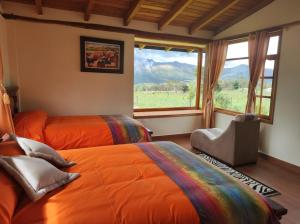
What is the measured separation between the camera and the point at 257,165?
3461 mm

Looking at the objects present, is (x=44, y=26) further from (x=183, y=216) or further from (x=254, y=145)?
(x=254, y=145)

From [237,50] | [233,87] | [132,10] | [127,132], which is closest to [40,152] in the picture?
[127,132]

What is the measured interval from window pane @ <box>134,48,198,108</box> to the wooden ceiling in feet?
2.63

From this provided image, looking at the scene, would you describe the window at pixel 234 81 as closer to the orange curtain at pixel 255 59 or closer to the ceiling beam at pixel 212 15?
the orange curtain at pixel 255 59

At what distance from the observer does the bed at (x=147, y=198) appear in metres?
1.12

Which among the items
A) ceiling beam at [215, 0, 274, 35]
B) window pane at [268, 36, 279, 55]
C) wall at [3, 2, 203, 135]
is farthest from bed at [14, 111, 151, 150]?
ceiling beam at [215, 0, 274, 35]

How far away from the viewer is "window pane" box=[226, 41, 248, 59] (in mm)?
4247

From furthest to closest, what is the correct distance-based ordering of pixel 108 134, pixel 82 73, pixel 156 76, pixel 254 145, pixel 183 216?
pixel 156 76 → pixel 82 73 → pixel 254 145 → pixel 108 134 → pixel 183 216

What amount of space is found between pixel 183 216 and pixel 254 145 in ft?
9.03

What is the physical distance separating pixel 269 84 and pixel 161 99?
231 centimetres

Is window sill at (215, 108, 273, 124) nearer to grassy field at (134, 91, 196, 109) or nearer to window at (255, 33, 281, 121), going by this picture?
window at (255, 33, 281, 121)

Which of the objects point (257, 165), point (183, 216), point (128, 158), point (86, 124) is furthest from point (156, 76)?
point (183, 216)

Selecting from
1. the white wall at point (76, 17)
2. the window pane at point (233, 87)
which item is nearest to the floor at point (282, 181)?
the window pane at point (233, 87)

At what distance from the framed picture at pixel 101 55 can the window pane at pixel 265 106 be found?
2.74 meters
